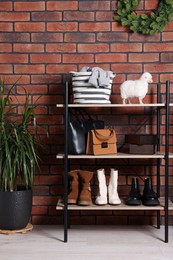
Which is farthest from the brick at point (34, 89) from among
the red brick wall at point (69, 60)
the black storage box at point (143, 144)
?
the black storage box at point (143, 144)

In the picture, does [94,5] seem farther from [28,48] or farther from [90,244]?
[90,244]

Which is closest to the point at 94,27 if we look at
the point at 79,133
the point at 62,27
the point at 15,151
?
the point at 62,27

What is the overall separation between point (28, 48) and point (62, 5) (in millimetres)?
436

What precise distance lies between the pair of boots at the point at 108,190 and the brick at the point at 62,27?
115 centimetres

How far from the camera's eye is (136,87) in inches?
108

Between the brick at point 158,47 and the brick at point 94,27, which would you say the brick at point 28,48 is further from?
the brick at point 158,47

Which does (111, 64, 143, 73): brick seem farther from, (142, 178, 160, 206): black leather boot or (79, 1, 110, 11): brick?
(142, 178, 160, 206): black leather boot

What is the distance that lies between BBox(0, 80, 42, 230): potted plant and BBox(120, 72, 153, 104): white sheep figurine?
2.28 feet

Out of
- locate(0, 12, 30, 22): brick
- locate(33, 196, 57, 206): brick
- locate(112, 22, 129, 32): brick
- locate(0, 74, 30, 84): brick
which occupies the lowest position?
locate(33, 196, 57, 206): brick

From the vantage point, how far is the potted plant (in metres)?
2.70

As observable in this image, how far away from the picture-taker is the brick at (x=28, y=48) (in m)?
3.01

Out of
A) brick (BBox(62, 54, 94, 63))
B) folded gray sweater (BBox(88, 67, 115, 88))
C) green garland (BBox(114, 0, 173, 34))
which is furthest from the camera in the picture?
brick (BBox(62, 54, 94, 63))

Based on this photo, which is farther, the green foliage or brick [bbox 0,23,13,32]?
brick [bbox 0,23,13,32]

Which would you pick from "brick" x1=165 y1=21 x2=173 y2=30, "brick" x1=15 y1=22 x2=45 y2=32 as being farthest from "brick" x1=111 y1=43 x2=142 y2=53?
"brick" x1=15 y1=22 x2=45 y2=32
